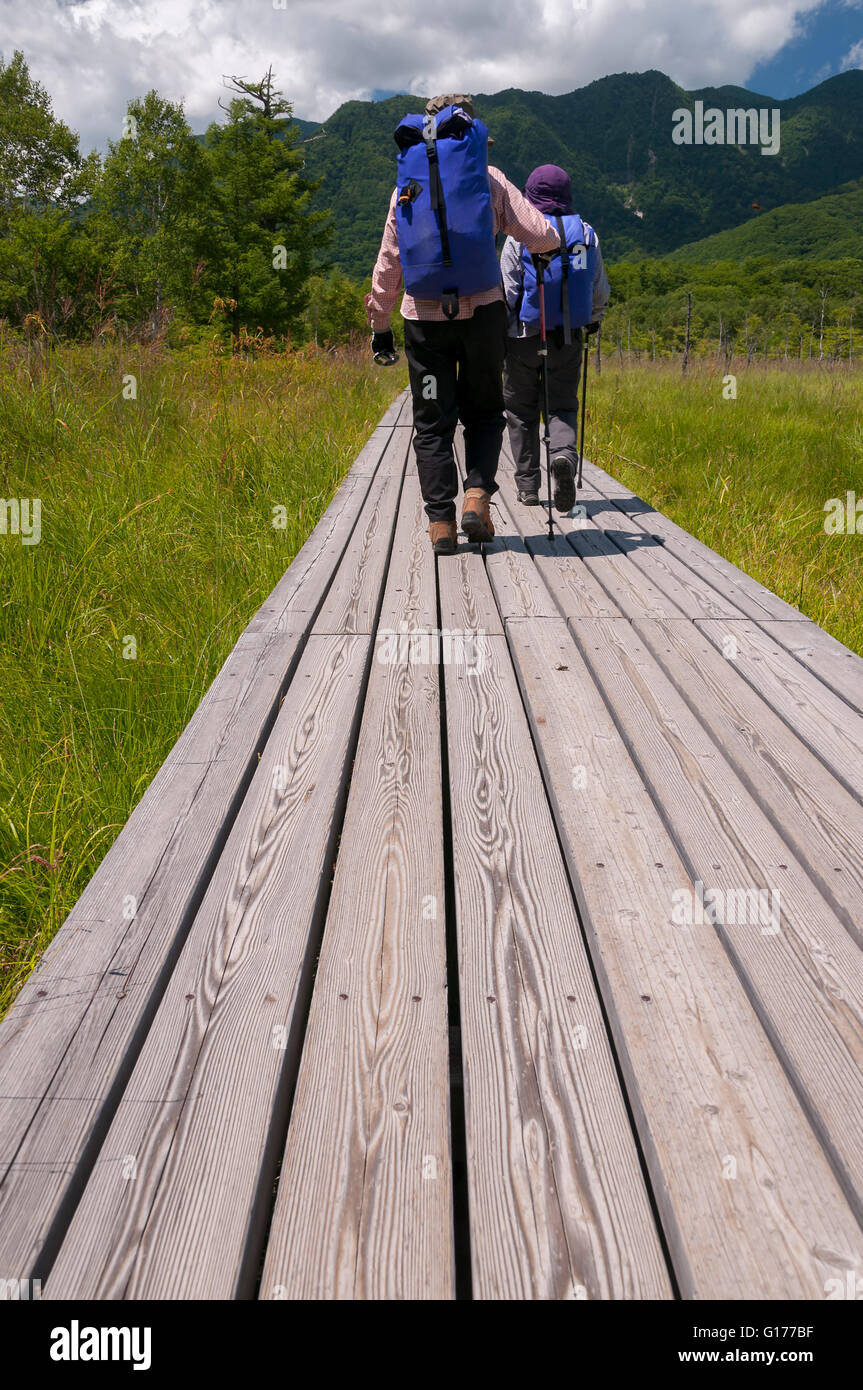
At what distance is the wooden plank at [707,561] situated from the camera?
3.46 meters

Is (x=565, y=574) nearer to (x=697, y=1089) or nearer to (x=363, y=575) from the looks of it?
(x=363, y=575)

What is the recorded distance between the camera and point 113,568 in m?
3.67

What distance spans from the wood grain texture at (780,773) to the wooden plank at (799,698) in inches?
1.5

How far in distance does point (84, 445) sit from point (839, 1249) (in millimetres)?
5041

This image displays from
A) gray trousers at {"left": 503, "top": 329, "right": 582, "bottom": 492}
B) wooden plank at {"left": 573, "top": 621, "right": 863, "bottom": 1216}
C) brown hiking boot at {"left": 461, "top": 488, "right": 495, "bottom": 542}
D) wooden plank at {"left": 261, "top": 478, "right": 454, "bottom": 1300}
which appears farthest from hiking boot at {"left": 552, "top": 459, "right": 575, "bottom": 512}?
wooden plank at {"left": 261, "top": 478, "right": 454, "bottom": 1300}

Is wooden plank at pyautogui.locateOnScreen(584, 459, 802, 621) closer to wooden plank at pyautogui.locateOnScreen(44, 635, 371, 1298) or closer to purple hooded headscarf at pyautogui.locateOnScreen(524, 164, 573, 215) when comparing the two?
purple hooded headscarf at pyautogui.locateOnScreen(524, 164, 573, 215)

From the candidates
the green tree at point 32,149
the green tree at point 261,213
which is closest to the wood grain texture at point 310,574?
the green tree at point 261,213

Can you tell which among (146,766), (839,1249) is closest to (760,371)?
(146,766)

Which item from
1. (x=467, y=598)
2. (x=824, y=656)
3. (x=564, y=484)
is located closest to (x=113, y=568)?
(x=467, y=598)

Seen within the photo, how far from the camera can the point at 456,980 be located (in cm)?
151

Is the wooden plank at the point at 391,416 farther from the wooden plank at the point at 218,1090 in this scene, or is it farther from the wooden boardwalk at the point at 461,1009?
the wooden plank at the point at 218,1090

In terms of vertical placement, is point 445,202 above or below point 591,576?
above

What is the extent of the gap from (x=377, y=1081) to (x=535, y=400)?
15.4 feet
